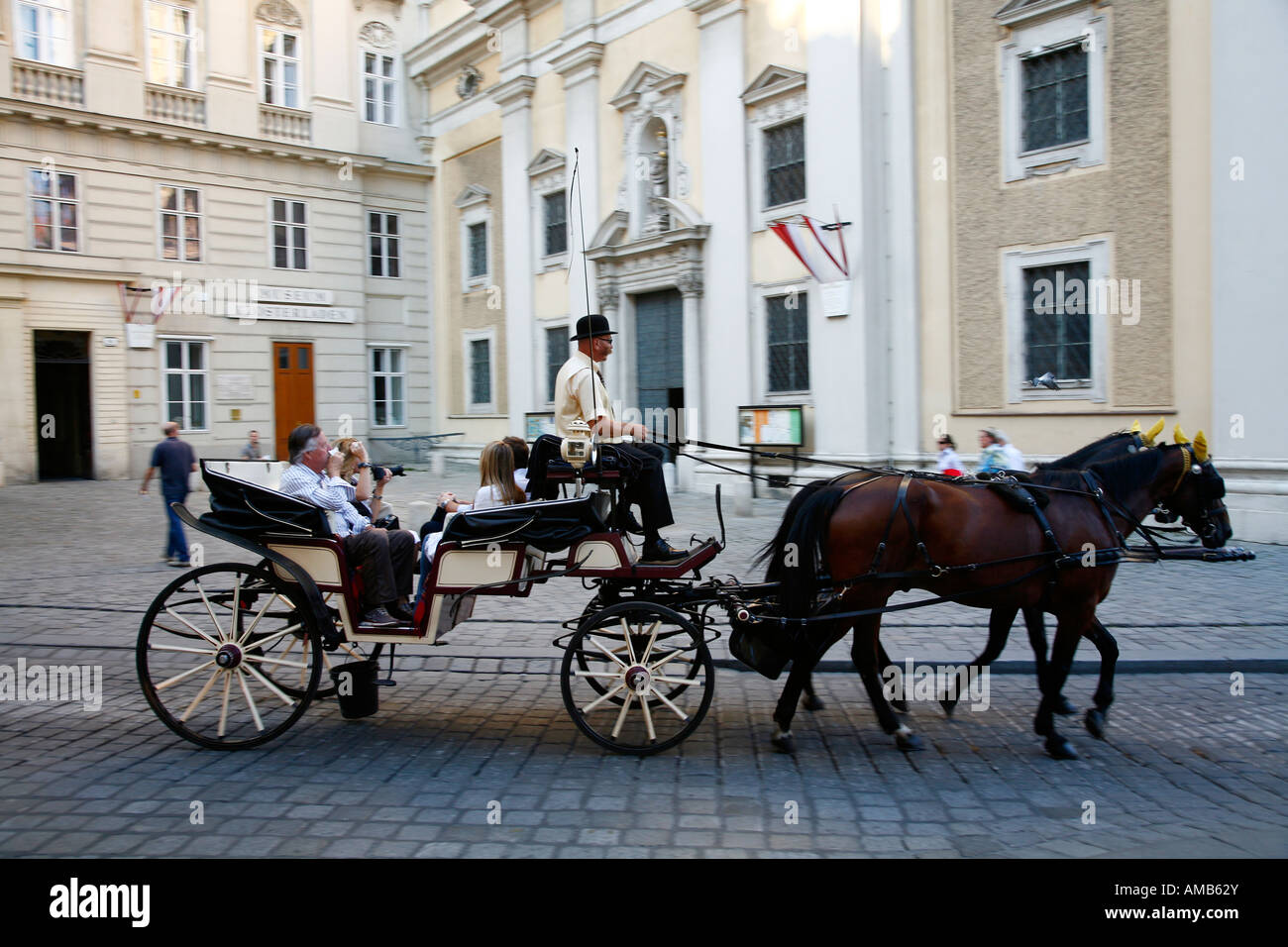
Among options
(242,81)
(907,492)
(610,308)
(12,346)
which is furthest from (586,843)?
(242,81)

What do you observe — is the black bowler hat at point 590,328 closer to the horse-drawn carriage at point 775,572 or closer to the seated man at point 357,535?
the horse-drawn carriage at point 775,572

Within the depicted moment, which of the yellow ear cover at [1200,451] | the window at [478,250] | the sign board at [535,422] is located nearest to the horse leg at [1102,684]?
the yellow ear cover at [1200,451]

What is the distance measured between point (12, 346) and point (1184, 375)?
22.4 metres

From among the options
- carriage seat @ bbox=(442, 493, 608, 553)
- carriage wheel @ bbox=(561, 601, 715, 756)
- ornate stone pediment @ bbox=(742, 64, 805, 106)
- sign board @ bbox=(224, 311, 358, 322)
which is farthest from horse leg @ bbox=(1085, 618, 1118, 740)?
sign board @ bbox=(224, 311, 358, 322)

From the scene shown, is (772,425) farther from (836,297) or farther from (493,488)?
(493,488)

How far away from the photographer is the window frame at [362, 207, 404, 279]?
26922mm

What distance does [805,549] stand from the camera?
208 inches

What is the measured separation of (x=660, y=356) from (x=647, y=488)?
14.9 metres

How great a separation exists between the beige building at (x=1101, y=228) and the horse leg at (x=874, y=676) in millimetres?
8669

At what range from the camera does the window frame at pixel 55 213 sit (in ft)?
70.2

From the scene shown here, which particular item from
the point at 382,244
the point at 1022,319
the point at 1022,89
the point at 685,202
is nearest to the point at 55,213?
the point at 382,244

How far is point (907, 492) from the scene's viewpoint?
5320 mm

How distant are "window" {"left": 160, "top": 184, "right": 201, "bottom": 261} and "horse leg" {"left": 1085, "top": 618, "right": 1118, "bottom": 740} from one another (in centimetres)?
2333

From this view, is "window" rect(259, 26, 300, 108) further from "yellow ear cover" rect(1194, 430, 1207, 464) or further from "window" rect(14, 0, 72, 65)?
"yellow ear cover" rect(1194, 430, 1207, 464)
